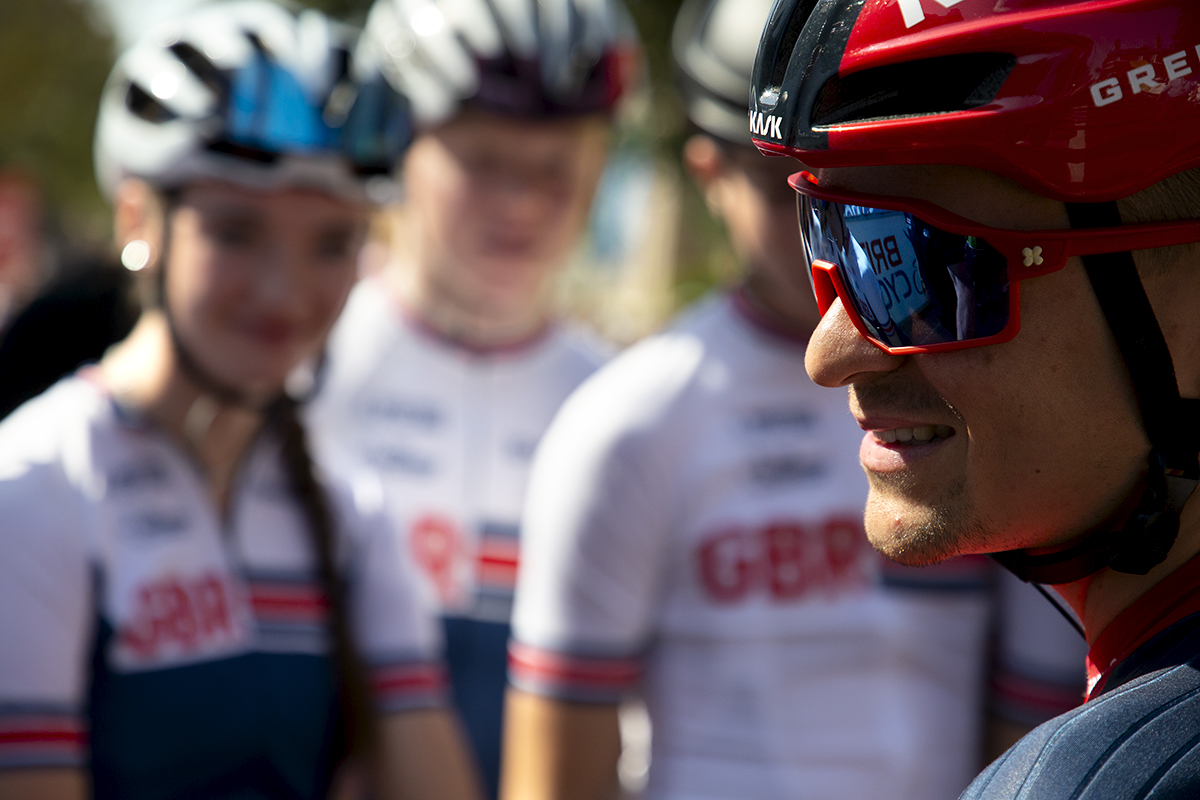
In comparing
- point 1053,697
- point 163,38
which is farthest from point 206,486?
point 1053,697

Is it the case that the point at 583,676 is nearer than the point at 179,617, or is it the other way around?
the point at 179,617

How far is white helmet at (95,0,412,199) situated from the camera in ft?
9.37

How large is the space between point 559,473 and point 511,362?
1.36m

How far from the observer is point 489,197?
406 centimetres

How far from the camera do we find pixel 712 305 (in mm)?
3039

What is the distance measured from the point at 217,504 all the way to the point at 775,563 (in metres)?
1.31

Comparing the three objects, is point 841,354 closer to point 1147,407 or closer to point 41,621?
point 1147,407

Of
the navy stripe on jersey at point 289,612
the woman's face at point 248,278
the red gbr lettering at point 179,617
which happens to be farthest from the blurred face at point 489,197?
the red gbr lettering at point 179,617

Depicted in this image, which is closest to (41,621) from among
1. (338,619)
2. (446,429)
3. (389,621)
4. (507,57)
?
(338,619)

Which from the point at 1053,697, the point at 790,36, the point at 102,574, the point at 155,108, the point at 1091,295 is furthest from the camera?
the point at 155,108

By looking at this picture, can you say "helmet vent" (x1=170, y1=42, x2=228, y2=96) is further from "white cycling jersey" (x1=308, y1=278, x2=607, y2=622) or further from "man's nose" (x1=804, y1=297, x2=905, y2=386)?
"man's nose" (x1=804, y1=297, x2=905, y2=386)

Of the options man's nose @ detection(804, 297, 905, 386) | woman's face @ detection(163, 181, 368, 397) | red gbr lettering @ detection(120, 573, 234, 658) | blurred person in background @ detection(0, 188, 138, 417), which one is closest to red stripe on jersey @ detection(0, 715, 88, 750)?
red gbr lettering @ detection(120, 573, 234, 658)

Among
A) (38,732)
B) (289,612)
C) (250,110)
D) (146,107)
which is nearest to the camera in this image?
(38,732)

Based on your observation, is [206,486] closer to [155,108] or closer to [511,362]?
[155,108]
